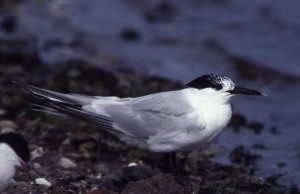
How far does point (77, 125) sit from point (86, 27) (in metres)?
5.07

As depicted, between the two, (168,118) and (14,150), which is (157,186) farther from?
(14,150)

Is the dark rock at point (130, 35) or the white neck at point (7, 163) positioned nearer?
the white neck at point (7, 163)

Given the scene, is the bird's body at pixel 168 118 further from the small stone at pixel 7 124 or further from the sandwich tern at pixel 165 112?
the small stone at pixel 7 124

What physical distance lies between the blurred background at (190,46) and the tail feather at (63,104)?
156 cm

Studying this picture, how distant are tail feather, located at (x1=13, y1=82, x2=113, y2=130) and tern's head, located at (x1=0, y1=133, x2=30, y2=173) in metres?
0.32

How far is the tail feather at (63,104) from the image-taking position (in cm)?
550

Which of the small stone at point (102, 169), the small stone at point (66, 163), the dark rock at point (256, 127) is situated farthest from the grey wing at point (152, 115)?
the dark rock at point (256, 127)

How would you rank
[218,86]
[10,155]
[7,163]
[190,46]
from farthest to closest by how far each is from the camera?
[190,46] → [218,86] → [10,155] → [7,163]

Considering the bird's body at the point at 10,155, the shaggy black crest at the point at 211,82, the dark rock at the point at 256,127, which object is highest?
the dark rock at the point at 256,127

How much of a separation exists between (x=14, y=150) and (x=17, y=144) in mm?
97

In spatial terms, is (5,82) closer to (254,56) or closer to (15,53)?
(15,53)

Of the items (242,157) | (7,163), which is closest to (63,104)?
(7,163)

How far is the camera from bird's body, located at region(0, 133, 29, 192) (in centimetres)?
502

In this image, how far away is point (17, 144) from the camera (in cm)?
566
